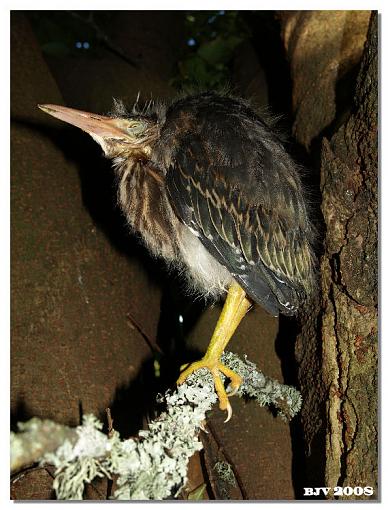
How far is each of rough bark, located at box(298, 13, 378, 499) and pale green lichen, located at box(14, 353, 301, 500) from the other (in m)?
0.24

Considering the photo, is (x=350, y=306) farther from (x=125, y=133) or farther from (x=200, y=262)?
(x=125, y=133)

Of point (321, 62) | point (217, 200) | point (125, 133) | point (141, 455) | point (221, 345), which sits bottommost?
point (141, 455)

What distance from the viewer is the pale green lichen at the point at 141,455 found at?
0.76 metres

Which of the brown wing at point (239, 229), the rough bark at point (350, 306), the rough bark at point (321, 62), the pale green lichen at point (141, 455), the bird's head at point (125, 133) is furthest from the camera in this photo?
the rough bark at point (321, 62)

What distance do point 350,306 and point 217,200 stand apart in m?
0.33

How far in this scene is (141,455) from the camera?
0.83 metres

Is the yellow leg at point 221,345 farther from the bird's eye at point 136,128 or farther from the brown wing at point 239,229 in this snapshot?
the bird's eye at point 136,128

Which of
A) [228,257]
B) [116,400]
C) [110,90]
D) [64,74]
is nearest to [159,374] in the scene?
[116,400]

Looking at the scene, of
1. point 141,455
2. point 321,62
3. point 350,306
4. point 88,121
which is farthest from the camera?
point 321,62

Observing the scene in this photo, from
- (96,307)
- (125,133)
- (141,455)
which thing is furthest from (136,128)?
(141,455)

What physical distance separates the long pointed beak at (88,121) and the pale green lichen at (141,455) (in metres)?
0.57

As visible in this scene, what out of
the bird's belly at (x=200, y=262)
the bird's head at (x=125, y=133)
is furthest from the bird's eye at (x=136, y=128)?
the bird's belly at (x=200, y=262)

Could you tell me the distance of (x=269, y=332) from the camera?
1396 mm

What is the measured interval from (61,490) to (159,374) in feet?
2.02
